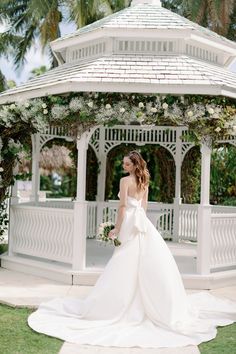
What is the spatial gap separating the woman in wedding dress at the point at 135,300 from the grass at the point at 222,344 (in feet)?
0.29

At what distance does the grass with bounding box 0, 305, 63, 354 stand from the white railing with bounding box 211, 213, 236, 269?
3.70 m

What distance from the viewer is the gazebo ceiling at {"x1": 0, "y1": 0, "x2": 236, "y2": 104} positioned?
8938 millimetres

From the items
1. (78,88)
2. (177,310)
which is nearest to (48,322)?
(177,310)

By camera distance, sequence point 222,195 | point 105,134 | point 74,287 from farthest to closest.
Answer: point 222,195
point 105,134
point 74,287

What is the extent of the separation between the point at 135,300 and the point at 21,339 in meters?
1.44

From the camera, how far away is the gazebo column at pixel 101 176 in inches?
544

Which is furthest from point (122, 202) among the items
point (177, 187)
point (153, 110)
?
point (177, 187)

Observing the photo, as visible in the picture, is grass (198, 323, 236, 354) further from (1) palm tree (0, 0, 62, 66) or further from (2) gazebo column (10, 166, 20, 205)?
(1) palm tree (0, 0, 62, 66)

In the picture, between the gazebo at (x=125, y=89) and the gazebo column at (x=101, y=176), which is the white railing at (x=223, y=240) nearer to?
the gazebo at (x=125, y=89)

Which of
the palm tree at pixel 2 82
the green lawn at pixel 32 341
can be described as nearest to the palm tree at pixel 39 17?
the palm tree at pixel 2 82

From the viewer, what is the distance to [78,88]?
8.98m

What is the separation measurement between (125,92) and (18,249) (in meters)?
3.85

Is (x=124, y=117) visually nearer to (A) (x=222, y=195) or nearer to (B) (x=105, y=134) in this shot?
(B) (x=105, y=134)

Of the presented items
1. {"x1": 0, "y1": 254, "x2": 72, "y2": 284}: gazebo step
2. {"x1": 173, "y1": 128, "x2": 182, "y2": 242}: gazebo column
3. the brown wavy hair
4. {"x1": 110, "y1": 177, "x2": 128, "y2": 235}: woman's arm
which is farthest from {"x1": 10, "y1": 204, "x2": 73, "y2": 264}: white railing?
{"x1": 173, "y1": 128, "x2": 182, "y2": 242}: gazebo column
